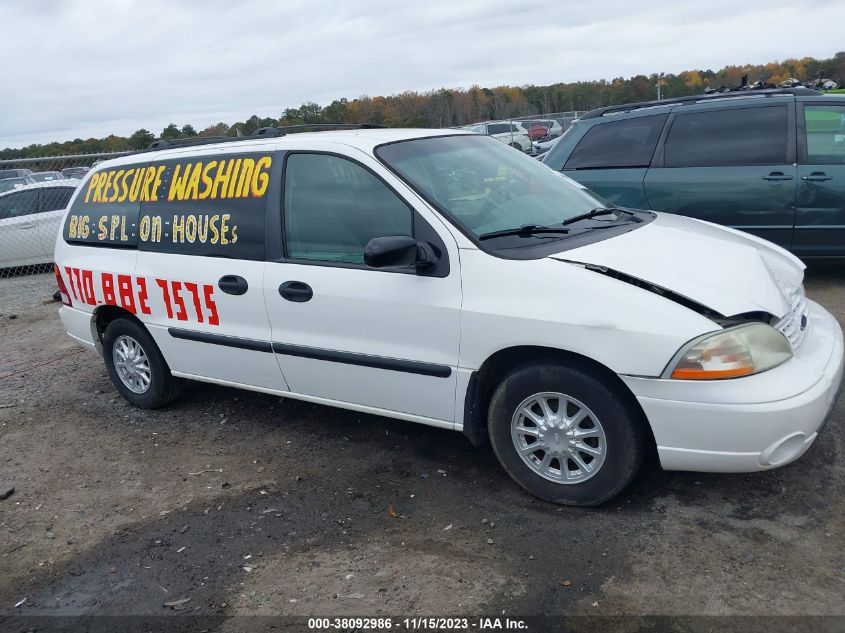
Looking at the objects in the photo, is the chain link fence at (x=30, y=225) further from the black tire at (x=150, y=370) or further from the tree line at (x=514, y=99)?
the black tire at (x=150, y=370)

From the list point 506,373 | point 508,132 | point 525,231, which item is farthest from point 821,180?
point 508,132

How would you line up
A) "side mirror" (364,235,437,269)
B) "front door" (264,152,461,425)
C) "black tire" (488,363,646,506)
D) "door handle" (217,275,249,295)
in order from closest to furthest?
"black tire" (488,363,646,506) < "side mirror" (364,235,437,269) < "front door" (264,152,461,425) < "door handle" (217,275,249,295)

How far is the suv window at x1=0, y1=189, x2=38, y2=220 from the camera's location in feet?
39.1

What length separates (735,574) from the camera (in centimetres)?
292

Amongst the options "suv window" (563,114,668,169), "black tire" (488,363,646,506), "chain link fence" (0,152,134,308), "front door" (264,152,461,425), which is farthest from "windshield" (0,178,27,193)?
"black tire" (488,363,646,506)

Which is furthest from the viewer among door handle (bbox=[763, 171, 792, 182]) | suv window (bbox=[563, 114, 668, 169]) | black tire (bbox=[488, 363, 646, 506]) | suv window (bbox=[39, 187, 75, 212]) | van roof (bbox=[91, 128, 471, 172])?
suv window (bbox=[39, 187, 75, 212])

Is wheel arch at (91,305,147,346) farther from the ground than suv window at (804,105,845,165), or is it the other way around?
suv window at (804,105,845,165)

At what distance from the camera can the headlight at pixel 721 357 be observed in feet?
9.85

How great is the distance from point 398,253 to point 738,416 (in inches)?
64.7

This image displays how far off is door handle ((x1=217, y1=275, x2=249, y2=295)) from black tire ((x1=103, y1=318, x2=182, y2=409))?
39.8 inches

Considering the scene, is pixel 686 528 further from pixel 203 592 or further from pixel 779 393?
pixel 203 592

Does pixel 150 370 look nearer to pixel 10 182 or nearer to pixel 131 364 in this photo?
pixel 131 364

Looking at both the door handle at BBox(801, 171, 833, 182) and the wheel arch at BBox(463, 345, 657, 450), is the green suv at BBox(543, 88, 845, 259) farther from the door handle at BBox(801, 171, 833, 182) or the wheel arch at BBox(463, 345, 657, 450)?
the wheel arch at BBox(463, 345, 657, 450)

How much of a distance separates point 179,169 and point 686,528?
11.8 feet
